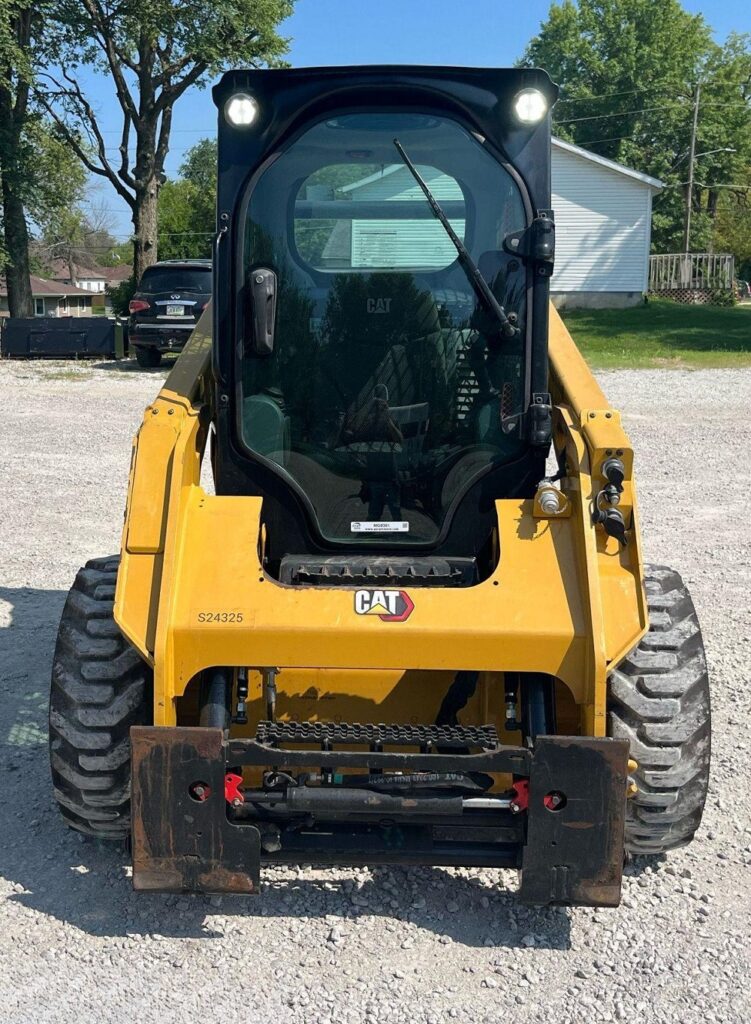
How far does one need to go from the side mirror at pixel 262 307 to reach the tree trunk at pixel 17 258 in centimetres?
2438

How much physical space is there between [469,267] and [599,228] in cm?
3272

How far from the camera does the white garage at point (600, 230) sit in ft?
113

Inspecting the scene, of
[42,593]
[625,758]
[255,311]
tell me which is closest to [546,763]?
[625,758]

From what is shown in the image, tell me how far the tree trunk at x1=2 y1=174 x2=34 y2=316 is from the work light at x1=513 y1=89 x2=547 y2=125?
24715 millimetres

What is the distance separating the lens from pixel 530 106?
12.4 ft

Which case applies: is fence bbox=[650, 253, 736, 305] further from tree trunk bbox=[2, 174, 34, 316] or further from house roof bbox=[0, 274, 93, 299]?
house roof bbox=[0, 274, 93, 299]

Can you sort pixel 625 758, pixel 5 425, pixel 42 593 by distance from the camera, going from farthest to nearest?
1. pixel 5 425
2. pixel 42 593
3. pixel 625 758

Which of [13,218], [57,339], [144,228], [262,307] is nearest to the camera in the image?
[262,307]

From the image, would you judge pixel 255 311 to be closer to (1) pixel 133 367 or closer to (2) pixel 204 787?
(2) pixel 204 787

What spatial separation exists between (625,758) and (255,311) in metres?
1.99

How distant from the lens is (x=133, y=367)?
21.0m

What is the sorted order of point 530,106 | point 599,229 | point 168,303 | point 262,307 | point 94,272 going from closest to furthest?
point 530,106 < point 262,307 < point 168,303 < point 599,229 < point 94,272

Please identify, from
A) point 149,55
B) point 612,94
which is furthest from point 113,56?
point 612,94

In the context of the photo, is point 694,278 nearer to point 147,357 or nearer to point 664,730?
point 147,357
